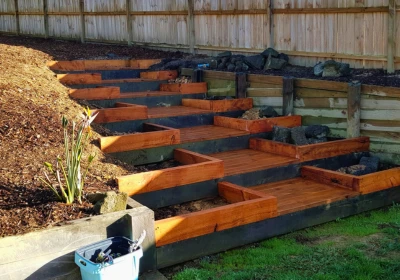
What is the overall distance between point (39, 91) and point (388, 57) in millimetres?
5303

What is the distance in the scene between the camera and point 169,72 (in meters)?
10.9

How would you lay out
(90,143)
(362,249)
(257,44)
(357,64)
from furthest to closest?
(257,44)
(357,64)
(90,143)
(362,249)

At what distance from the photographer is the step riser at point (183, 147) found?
6.84 m

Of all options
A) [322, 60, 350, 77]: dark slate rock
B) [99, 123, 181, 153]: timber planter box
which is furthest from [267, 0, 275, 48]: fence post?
[99, 123, 181, 153]: timber planter box

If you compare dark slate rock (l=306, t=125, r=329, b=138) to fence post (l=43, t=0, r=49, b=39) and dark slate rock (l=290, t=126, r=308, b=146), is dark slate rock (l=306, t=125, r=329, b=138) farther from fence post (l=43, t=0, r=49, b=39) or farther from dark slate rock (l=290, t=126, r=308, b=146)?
fence post (l=43, t=0, r=49, b=39)

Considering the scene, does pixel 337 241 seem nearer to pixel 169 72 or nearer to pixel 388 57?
pixel 388 57

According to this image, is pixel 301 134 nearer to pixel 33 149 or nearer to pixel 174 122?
pixel 174 122

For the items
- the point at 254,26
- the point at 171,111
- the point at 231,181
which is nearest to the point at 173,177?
the point at 231,181

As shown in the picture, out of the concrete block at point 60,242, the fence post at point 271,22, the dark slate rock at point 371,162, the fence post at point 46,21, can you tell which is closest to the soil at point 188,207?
the concrete block at point 60,242

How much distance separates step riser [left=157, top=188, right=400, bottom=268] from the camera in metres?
5.10

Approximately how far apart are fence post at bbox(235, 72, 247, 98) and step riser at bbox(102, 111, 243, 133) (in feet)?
1.65

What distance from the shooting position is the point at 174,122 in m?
Answer: 8.45

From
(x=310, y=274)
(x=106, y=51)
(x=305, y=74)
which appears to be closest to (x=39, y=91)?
(x=305, y=74)

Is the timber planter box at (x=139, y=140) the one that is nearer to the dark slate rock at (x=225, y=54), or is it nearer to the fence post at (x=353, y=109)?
the fence post at (x=353, y=109)
